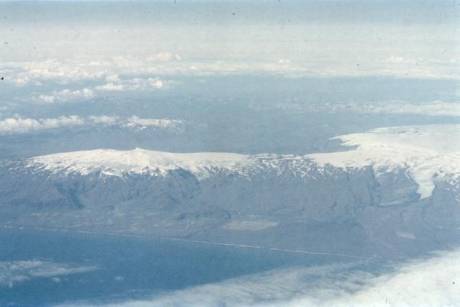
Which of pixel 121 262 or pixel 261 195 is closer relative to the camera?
pixel 121 262

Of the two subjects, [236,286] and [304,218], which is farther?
[304,218]

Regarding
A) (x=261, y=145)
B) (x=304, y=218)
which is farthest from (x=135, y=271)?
(x=261, y=145)

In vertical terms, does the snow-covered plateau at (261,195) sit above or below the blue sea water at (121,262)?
above

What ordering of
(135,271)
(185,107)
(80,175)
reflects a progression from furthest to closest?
(185,107)
(80,175)
(135,271)

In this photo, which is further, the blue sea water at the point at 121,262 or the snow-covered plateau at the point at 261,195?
the snow-covered plateau at the point at 261,195

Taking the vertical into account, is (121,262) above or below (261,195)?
below

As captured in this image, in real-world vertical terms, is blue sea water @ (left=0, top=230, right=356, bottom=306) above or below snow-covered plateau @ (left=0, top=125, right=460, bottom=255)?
below

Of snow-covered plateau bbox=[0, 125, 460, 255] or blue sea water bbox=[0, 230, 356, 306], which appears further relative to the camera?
snow-covered plateau bbox=[0, 125, 460, 255]

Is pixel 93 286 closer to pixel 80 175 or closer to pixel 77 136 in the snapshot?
pixel 80 175
